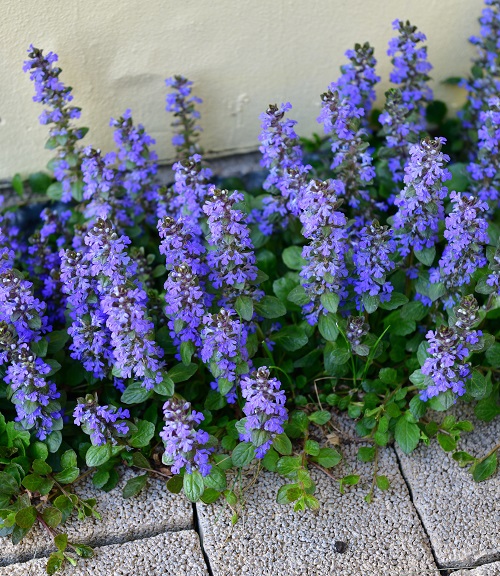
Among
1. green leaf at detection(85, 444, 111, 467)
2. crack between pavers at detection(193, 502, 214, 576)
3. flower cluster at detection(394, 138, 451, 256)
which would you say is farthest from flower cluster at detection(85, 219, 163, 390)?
flower cluster at detection(394, 138, 451, 256)

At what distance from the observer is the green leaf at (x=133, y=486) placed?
270 centimetres

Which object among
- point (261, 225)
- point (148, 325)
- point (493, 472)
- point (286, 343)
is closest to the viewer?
point (148, 325)

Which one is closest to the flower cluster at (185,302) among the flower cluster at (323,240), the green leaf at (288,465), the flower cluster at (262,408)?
the flower cluster at (262,408)

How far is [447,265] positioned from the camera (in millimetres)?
2746

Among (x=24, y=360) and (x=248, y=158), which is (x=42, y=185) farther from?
(x=24, y=360)

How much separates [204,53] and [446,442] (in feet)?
5.85

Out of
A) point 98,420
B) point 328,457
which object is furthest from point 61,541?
point 328,457

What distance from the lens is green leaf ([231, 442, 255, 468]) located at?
261 centimetres

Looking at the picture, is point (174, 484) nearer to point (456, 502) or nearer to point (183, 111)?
point (456, 502)

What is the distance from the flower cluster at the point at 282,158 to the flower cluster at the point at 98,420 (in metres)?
0.93

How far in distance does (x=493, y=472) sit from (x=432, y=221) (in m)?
0.83

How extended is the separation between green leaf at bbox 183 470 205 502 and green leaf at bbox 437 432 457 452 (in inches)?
Result: 31.1

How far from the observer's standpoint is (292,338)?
9.56 feet

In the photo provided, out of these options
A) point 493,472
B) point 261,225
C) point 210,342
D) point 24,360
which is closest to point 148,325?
point 210,342
